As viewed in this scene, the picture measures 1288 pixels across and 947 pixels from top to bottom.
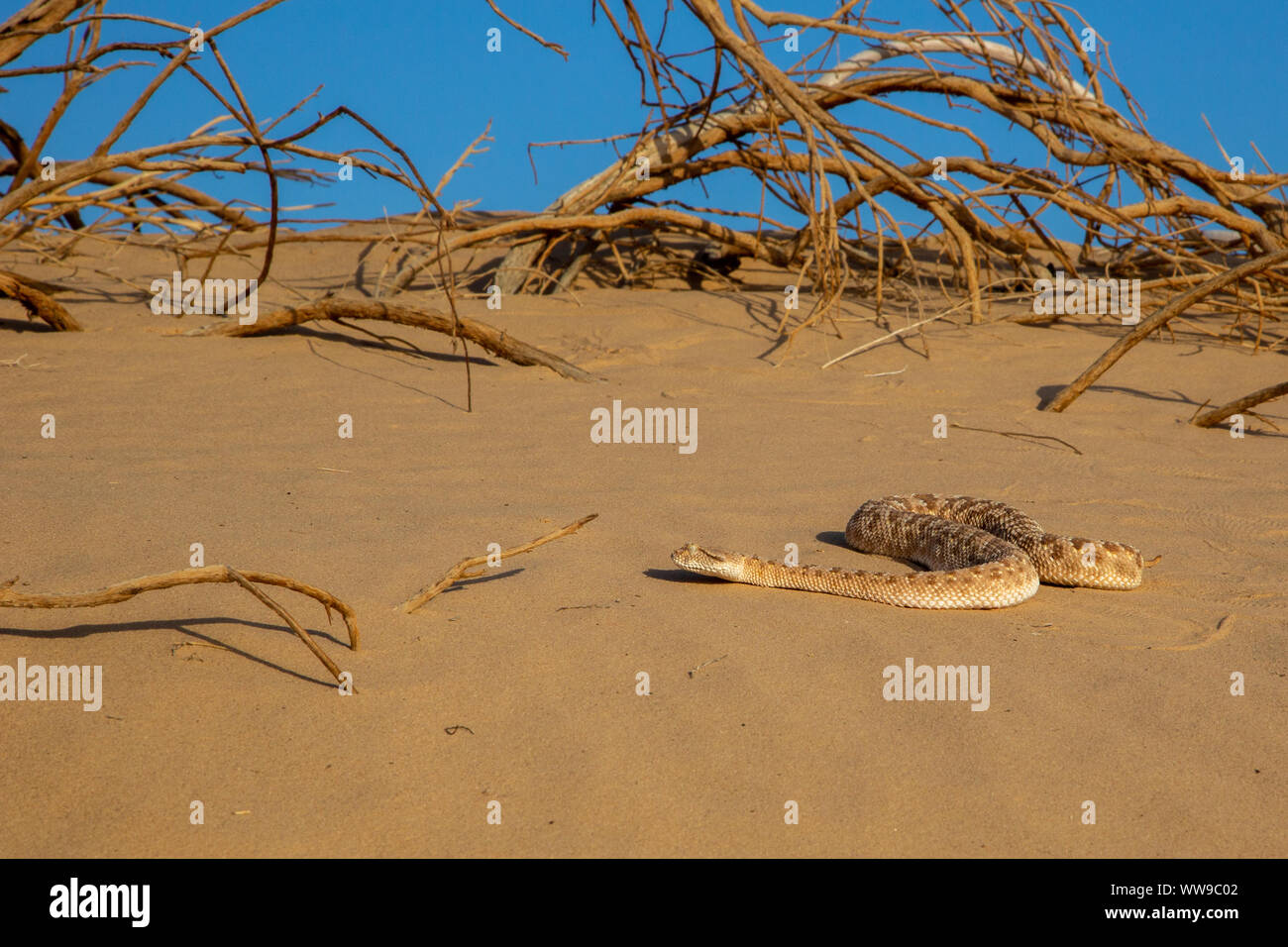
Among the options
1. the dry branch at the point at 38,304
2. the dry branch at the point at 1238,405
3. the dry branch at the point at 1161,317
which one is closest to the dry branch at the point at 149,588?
the dry branch at the point at 38,304

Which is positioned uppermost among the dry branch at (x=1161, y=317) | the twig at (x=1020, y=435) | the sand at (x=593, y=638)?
the dry branch at (x=1161, y=317)

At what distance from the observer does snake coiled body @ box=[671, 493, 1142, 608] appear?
16.8 ft

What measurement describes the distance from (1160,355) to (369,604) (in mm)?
9039

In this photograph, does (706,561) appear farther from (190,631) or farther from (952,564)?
(190,631)

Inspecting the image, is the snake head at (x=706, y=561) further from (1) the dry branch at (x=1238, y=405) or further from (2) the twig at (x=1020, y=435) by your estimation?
(1) the dry branch at (x=1238, y=405)

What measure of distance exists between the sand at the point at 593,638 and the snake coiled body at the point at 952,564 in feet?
0.36

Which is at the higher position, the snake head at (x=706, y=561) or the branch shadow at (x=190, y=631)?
the snake head at (x=706, y=561)

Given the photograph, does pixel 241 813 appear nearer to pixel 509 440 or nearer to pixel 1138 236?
pixel 509 440

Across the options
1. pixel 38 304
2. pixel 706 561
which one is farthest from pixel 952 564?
pixel 38 304

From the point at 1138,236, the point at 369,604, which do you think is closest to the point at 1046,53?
the point at 1138,236

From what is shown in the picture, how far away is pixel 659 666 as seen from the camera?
13.4 feet

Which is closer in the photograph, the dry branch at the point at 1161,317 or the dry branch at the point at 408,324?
the dry branch at the point at 1161,317

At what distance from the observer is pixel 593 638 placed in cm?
429

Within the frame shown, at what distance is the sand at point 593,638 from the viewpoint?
3125mm
